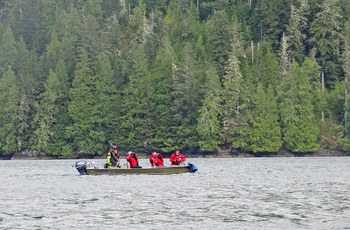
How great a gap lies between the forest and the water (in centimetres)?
5842

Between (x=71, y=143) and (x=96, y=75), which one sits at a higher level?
(x=96, y=75)

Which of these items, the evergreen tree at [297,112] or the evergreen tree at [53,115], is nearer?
the evergreen tree at [297,112]

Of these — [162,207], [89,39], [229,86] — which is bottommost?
[162,207]

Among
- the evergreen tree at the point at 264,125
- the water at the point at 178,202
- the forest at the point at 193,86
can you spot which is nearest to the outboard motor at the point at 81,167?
the water at the point at 178,202

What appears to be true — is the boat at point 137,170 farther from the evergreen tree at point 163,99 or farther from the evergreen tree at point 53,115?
the evergreen tree at point 53,115

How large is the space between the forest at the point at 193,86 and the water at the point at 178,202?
58418 mm

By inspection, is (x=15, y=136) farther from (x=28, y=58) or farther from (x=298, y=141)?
(x=298, y=141)

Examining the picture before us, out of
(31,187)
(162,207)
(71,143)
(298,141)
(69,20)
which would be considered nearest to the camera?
(162,207)

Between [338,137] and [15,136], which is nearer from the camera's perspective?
[338,137]

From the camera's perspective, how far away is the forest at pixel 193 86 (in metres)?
134

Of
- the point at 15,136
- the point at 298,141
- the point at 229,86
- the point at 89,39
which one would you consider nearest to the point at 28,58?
the point at 89,39

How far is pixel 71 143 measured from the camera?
5600 inches

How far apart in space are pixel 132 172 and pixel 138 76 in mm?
69641

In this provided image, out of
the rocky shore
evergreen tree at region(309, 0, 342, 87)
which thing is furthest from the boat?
evergreen tree at region(309, 0, 342, 87)
